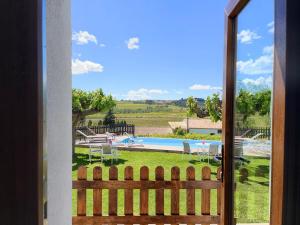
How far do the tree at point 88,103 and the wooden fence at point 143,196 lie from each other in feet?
14.2

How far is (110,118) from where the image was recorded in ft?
25.3

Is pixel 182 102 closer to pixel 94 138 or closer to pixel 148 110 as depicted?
pixel 148 110

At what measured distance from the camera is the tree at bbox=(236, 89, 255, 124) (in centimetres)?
128

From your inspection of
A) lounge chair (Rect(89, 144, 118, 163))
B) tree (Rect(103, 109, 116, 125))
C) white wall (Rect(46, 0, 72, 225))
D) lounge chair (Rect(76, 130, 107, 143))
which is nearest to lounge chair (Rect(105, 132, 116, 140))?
lounge chair (Rect(76, 130, 107, 143))

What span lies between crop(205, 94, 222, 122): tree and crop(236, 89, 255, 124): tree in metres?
4.31

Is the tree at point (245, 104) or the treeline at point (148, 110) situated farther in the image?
the treeline at point (148, 110)

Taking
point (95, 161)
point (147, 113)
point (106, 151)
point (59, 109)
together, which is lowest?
point (95, 161)

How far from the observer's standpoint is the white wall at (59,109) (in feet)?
3.59

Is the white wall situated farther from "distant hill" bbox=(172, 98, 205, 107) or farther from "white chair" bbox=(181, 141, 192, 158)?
"distant hill" bbox=(172, 98, 205, 107)

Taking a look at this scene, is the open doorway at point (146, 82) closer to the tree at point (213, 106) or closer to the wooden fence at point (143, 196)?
the tree at point (213, 106)

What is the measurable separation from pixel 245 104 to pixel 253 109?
0.14 metres

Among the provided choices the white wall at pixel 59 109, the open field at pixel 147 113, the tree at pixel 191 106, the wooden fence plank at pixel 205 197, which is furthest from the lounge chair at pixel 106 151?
the white wall at pixel 59 109

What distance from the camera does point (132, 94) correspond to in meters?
8.33

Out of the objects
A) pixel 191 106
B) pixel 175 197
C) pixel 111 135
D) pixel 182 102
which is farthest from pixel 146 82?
pixel 175 197
